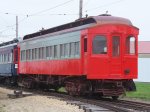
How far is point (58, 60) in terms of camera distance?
2427 cm

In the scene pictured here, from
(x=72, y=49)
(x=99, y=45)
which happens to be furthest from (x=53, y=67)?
(x=99, y=45)

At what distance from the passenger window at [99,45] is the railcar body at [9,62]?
548 inches

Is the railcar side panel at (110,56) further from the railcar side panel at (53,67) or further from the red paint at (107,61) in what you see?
the railcar side panel at (53,67)

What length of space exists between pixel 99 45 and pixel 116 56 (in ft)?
2.80

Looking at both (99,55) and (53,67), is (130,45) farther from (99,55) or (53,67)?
(53,67)

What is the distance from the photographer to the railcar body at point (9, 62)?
113 ft

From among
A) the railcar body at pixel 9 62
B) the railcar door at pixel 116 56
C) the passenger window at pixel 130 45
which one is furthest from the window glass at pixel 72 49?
the railcar body at pixel 9 62

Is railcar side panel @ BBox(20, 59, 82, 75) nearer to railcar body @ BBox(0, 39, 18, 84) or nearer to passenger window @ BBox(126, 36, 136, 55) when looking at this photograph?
passenger window @ BBox(126, 36, 136, 55)

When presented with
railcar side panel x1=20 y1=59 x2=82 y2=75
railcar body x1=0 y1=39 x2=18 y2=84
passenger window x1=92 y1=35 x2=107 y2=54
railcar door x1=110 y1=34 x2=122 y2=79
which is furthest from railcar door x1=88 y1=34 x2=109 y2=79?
railcar body x1=0 y1=39 x2=18 y2=84

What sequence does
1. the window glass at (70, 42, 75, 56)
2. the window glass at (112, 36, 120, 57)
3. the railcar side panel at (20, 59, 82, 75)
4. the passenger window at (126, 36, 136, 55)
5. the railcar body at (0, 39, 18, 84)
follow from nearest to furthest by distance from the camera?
the window glass at (112, 36, 120, 57) → the passenger window at (126, 36, 136, 55) → the railcar side panel at (20, 59, 82, 75) → the window glass at (70, 42, 75, 56) → the railcar body at (0, 39, 18, 84)

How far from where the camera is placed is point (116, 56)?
20.9 metres

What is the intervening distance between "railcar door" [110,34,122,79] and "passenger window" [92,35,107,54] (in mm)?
296

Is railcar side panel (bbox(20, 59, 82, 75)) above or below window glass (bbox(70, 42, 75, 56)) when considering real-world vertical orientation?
below

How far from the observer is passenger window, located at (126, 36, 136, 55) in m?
21.4
